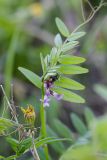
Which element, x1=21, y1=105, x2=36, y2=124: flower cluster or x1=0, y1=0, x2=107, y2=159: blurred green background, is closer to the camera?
x1=21, y1=105, x2=36, y2=124: flower cluster

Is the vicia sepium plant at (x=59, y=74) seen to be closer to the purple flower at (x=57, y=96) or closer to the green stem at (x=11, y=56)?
the purple flower at (x=57, y=96)

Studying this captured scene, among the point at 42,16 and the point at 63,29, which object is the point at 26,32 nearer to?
the point at 42,16

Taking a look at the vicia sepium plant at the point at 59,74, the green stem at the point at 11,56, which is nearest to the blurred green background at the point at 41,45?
the green stem at the point at 11,56

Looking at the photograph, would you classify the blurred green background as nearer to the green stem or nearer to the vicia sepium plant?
the green stem

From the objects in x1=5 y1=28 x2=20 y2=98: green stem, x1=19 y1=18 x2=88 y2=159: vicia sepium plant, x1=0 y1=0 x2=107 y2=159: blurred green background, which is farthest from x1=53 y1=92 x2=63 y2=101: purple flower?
x1=5 y1=28 x2=20 y2=98: green stem

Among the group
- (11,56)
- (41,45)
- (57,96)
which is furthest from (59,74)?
(41,45)

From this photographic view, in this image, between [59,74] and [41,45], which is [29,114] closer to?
[59,74]

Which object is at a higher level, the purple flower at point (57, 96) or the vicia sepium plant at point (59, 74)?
the vicia sepium plant at point (59, 74)

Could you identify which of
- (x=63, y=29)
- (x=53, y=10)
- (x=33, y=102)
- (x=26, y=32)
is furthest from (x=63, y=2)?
(x=63, y=29)
